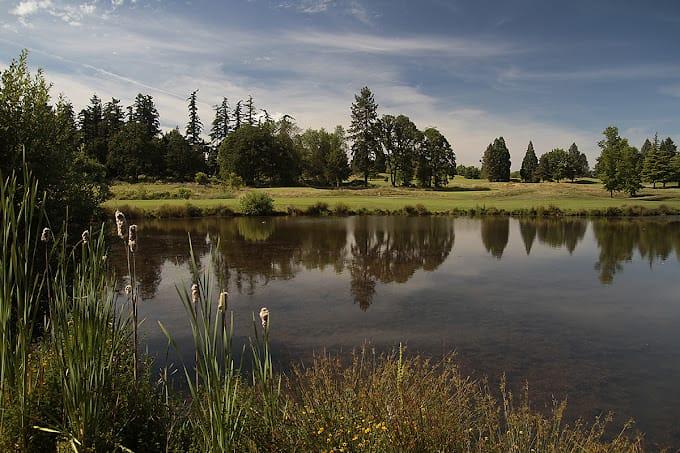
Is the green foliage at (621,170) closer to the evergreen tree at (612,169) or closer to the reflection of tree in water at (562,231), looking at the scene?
the evergreen tree at (612,169)

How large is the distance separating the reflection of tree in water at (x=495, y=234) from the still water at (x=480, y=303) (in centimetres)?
20

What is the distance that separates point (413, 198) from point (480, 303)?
1776 inches

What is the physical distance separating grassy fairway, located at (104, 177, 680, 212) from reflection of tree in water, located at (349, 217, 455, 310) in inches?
404

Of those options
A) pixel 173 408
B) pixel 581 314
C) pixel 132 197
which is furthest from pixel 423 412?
pixel 132 197

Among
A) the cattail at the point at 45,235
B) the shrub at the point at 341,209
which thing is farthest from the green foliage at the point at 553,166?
the cattail at the point at 45,235

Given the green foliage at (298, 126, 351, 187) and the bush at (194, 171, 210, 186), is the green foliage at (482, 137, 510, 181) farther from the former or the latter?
the bush at (194, 171, 210, 186)

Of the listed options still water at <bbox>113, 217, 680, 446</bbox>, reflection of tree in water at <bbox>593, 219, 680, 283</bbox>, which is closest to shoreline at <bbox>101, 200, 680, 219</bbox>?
reflection of tree in water at <bbox>593, 219, 680, 283</bbox>

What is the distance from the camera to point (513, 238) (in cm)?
2989

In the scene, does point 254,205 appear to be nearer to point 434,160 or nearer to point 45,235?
point 45,235

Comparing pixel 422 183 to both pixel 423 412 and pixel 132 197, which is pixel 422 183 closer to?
pixel 132 197

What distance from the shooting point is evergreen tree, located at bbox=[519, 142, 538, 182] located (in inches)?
4229

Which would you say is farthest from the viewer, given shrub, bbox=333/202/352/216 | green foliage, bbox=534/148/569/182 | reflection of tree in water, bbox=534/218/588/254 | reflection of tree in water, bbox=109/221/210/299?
green foliage, bbox=534/148/569/182

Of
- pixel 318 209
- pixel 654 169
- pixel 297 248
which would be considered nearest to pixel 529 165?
pixel 654 169

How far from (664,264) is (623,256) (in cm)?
210
